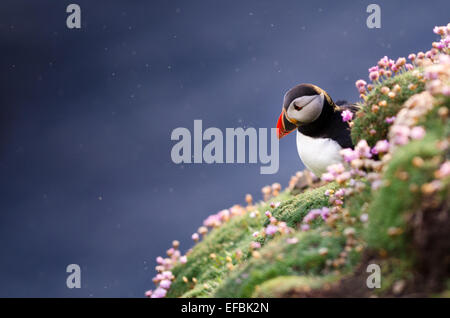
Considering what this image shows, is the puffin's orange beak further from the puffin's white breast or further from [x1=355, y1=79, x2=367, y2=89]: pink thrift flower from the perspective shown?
[x1=355, y1=79, x2=367, y2=89]: pink thrift flower

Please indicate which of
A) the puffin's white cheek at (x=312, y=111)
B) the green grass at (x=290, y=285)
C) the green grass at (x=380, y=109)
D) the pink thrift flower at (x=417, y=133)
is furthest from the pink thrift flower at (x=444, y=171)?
the puffin's white cheek at (x=312, y=111)

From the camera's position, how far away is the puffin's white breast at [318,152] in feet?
21.7

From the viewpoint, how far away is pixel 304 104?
6707 mm

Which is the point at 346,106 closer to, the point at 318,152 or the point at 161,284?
the point at 318,152

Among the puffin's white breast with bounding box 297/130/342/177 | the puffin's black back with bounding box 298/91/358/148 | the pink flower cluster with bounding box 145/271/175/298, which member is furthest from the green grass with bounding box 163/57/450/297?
the pink flower cluster with bounding box 145/271/175/298

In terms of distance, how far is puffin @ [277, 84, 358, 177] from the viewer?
21.8 ft

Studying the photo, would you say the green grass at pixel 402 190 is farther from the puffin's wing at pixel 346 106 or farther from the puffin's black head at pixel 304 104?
the puffin's wing at pixel 346 106

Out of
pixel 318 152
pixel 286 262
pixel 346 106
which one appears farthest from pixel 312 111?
pixel 286 262

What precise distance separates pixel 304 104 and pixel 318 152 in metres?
0.70

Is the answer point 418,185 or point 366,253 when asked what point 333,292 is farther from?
point 418,185
